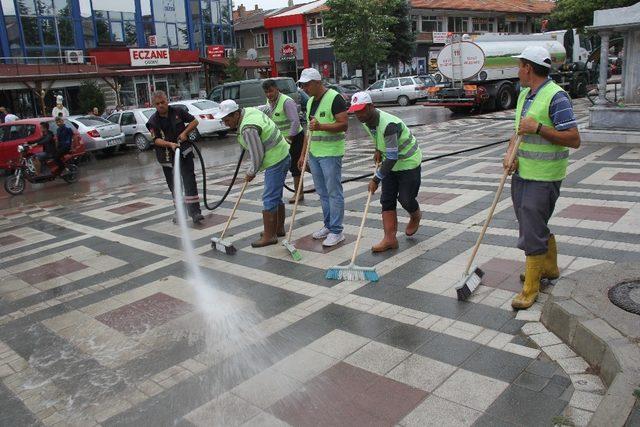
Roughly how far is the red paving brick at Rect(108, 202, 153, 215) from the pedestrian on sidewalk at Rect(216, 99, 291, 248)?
11.6ft

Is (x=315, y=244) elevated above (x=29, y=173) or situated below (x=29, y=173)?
below

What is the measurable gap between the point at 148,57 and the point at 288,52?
18562mm

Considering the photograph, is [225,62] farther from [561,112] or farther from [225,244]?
[561,112]

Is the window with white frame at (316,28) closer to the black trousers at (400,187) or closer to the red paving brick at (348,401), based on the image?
the black trousers at (400,187)

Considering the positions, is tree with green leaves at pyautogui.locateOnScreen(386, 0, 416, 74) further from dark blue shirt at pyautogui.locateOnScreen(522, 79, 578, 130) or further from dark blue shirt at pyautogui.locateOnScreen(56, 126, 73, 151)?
dark blue shirt at pyautogui.locateOnScreen(522, 79, 578, 130)

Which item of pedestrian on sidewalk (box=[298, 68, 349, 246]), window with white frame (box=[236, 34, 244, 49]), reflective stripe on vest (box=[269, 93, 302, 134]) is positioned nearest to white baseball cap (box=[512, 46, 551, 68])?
pedestrian on sidewalk (box=[298, 68, 349, 246])

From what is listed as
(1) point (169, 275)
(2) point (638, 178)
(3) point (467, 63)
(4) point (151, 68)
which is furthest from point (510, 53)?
(1) point (169, 275)

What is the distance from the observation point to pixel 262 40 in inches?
1955

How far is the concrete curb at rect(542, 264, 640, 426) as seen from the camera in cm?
291

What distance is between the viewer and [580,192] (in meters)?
7.55

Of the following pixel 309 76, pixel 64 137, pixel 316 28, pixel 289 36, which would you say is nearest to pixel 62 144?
pixel 64 137

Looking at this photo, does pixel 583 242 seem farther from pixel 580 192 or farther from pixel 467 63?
pixel 467 63

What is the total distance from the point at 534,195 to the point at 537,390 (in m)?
1.45

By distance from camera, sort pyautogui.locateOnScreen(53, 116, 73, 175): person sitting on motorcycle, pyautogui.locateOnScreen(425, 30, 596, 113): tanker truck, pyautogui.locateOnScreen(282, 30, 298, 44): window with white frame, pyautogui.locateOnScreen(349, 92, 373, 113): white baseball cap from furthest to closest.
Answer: pyautogui.locateOnScreen(282, 30, 298, 44): window with white frame → pyautogui.locateOnScreen(425, 30, 596, 113): tanker truck → pyautogui.locateOnScreen(53, 116, 73, 175): person sitting on motorcycle → pyautogui.locateOnScreen(349, 92, 373, 113): white baseball cap
